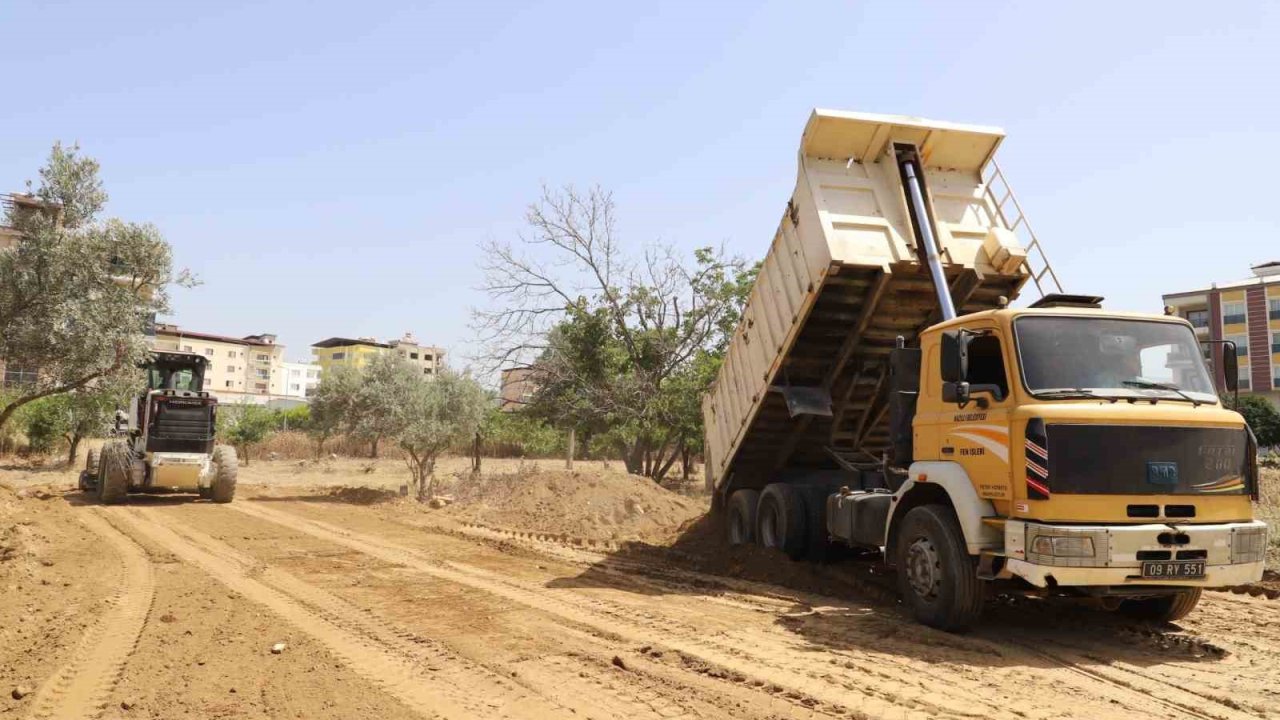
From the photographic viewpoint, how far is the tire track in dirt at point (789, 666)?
494cm

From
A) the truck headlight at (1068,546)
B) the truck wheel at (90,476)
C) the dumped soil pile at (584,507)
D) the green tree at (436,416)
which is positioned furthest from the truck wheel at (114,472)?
the truck headlight at (1068,546)

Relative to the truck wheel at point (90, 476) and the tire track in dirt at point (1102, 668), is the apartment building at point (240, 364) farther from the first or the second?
the tire track in dirt at point (1102, 668)

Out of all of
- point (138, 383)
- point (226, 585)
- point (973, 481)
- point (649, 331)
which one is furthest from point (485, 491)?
point (973, 481)

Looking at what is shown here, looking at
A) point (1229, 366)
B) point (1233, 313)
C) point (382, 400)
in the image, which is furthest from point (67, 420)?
point (1233, 313)

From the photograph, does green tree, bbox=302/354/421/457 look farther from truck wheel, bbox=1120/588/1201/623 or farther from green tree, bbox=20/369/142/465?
truck wheel, bbox=1120/588/1201/623

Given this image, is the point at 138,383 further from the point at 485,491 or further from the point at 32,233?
the point at 485,491

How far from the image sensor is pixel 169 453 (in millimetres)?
17672

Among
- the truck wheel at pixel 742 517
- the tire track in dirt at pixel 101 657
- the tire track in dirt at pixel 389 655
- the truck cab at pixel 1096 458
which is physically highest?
the truck cab at pixel 1096 458

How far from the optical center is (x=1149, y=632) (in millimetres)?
6836

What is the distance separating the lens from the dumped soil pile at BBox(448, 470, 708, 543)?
603 inches

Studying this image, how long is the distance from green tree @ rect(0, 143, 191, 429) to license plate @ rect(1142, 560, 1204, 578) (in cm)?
1993

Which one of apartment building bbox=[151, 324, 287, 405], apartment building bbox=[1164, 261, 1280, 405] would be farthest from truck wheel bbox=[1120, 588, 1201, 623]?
apartment building bbox=[151, 324, 287, 405]

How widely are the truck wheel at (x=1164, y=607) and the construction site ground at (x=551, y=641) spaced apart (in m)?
0.13

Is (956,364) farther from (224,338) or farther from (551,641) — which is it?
(224,338)
